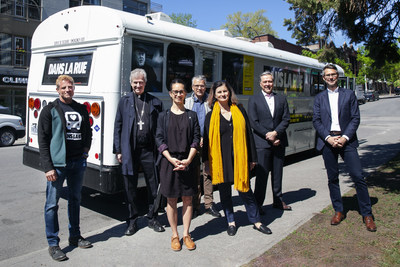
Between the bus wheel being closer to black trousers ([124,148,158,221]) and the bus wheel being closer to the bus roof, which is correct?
the bus roof

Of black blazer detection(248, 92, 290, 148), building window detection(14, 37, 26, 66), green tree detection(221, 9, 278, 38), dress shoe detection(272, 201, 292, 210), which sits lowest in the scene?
dress shoe detection(272, 201, 292, 210)

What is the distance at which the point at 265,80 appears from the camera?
5.25 metres

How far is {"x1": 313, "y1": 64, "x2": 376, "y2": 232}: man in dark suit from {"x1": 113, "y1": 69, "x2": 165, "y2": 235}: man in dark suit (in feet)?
7.25

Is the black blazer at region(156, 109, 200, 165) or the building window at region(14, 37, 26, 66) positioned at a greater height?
the building window at region(14, 37, 26, 66)

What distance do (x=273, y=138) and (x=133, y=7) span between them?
80.2 ft

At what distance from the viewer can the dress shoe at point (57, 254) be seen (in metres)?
3.87

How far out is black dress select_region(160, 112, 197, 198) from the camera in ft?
13.5

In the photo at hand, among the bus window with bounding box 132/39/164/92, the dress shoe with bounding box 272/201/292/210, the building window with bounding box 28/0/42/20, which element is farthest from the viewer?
the building window with bounding box 28/0/42/20

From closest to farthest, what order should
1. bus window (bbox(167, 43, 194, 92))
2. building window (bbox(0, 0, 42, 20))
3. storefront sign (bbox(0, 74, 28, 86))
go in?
bus window (bbox(167, 43, 194, 92))
storefront sign (bbox(0, 74, 28, 86))
building window (bbox(0, 0, 42, 20))

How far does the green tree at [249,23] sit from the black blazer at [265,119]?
56739mm

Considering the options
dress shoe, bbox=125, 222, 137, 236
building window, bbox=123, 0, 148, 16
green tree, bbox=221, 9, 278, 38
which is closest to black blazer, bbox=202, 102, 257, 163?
dress shoe, bbox=125, 222, 137, 236

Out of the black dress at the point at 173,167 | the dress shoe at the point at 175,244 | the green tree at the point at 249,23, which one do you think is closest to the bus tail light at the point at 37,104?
the black dress at the point at 173,167

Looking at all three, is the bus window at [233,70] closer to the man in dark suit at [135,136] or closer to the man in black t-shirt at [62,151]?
the man in dark suit at [135,136]

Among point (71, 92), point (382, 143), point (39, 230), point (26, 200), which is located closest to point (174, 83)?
point (71, 92)
